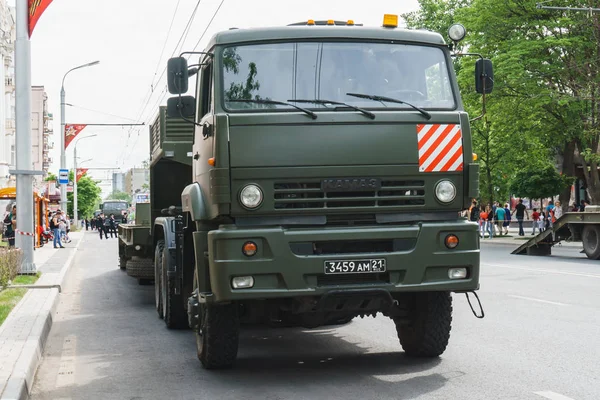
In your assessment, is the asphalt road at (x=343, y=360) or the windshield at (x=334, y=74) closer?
the asphalt road at (x=343, y=360)

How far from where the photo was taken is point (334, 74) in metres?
7.35

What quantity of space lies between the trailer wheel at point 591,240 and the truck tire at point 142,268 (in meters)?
14.1

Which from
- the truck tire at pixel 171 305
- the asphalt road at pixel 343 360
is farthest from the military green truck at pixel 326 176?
the truck tire at pixel 171 305

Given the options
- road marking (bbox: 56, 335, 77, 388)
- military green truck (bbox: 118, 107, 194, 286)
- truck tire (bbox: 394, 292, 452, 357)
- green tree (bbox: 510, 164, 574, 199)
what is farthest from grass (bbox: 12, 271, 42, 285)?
green tree (bbox: 510, 164, 574, 199)

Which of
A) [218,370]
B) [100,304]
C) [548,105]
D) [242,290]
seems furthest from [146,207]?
[548,105]

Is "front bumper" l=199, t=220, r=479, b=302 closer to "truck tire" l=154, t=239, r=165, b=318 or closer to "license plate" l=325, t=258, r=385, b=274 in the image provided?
"license plate" l=325, t=258, r=385, b=274

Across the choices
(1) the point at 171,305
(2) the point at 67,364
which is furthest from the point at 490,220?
(2) the point at 67,364

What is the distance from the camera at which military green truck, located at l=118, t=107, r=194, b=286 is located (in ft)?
38.1

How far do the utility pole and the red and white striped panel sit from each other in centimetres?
1265

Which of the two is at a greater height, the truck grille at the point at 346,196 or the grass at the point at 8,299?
the truck grille at the point at 346,196

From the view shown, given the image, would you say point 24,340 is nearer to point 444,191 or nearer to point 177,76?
point 177,76

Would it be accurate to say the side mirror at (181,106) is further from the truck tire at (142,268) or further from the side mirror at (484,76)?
the truck tire at (142,268)

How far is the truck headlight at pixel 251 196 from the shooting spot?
697 cm

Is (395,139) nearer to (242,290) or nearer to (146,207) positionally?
(242,290)
